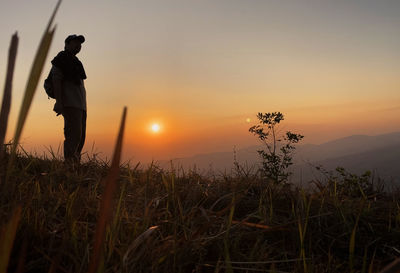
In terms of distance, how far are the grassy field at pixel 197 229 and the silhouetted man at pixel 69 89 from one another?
199cm

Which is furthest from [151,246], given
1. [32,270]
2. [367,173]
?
[367,173]

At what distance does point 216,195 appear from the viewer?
237cm

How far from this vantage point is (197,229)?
1.25 m

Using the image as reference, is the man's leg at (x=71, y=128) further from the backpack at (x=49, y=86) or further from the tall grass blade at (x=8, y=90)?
the tall grass blade at (x=8, y=90)

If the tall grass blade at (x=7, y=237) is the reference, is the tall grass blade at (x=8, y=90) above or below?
above

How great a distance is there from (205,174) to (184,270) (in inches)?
71.6

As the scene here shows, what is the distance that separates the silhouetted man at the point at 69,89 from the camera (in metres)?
4.80

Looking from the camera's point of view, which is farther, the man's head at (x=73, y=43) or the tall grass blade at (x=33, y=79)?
the man's head at (x=73, y=43)

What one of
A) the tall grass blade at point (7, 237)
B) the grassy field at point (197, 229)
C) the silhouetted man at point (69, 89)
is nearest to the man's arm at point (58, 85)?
the silhouetted man at point (69, 89)

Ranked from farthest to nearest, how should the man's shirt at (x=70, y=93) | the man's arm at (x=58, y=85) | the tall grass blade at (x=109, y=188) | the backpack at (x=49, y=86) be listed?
the backpack at (x=49, y=86) < the man's shirt at (x=70, y=93) < the man's arm at (x=58, y=85) < the tall grass blade at (x=109, y=188)

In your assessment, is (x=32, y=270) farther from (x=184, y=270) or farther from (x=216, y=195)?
(x=216, y=195)

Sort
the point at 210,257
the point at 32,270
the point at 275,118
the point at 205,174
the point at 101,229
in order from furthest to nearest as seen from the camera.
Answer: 1. the point at 275,118
2. the point at 205,174
3. the point at 210,257
4. the point at 32,270
5. the point at 101,229

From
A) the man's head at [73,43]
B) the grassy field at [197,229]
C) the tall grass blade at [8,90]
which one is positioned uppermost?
the man's head at [73,43]

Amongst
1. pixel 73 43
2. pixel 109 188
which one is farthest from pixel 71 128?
pixel 109 188
